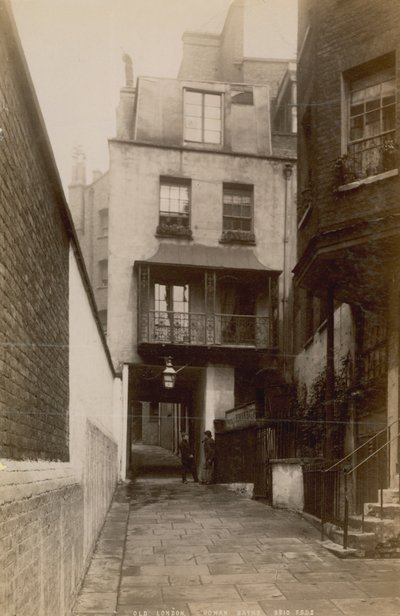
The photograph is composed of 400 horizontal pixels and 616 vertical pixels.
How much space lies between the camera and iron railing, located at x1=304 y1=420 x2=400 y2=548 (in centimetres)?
994

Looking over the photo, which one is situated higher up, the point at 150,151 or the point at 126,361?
the point at 150,151

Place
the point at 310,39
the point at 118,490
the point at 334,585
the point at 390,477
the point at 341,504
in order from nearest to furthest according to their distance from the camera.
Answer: the point at 334,585
the point at 390,477
the point at 341,504
the point at 310,39
the point at 118,490

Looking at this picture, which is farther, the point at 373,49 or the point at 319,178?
the point at 319,178

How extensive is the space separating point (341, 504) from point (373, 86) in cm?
685

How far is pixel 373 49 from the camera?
10.6m

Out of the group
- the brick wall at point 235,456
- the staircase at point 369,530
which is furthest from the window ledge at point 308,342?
the staircase at point 369,530

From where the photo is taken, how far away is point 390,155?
10.3 metres

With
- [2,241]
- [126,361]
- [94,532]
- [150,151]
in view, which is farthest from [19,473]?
[150,151]

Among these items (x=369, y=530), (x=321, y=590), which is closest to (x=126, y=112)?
(x=369, y=530)

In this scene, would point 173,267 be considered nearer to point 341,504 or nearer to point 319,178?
point 319,178

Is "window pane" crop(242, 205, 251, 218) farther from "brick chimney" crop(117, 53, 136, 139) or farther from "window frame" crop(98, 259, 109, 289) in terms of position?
"window frame" crop(98, 259, 109, 289)

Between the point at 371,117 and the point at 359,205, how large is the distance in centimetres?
157

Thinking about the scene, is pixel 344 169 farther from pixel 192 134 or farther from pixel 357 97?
pixel 192 134

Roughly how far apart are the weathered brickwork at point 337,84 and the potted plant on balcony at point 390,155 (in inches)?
9.9
